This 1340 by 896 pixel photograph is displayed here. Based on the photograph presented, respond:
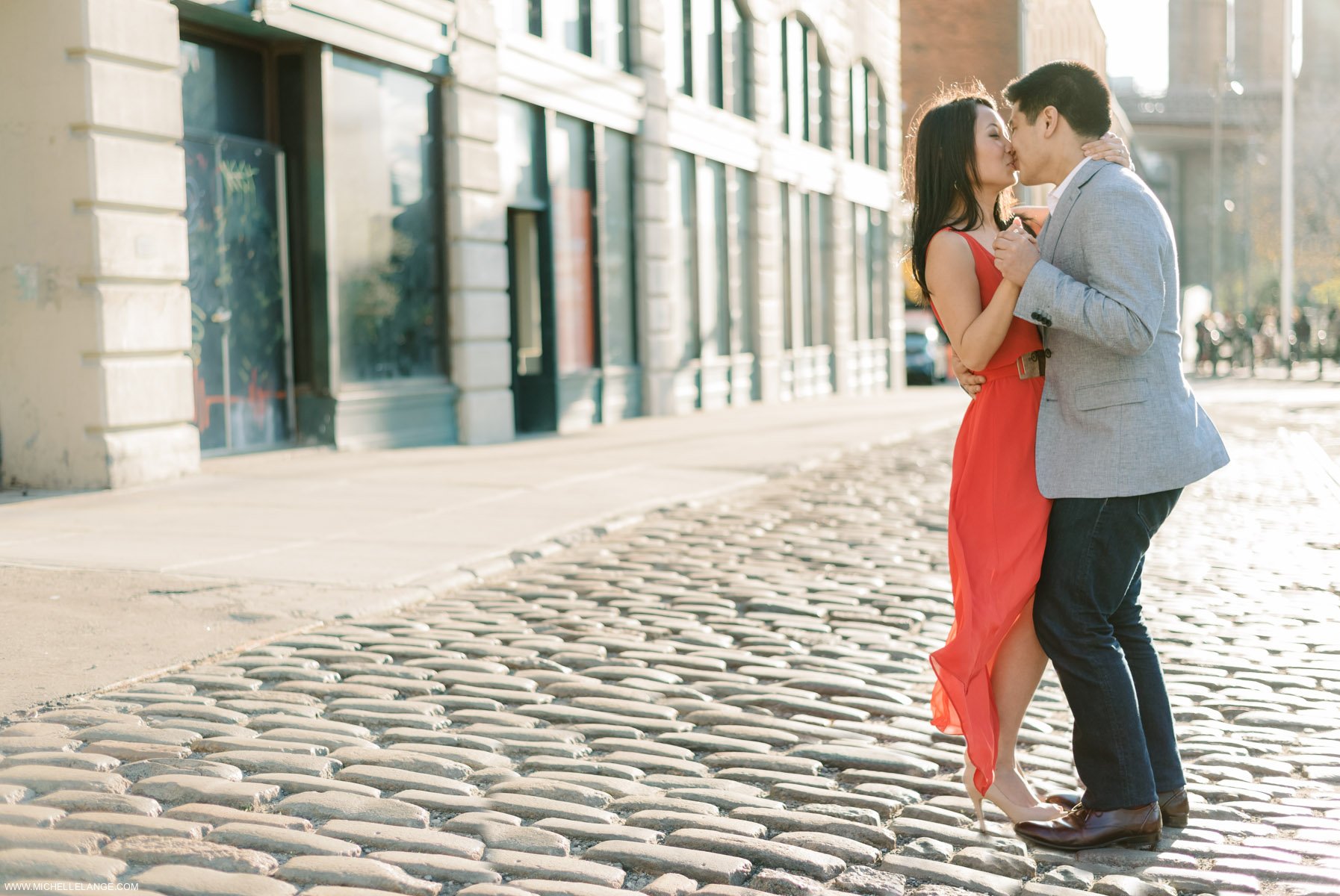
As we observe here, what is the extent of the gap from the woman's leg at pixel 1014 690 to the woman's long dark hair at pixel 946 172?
0.94 m

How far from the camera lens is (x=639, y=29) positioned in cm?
1975

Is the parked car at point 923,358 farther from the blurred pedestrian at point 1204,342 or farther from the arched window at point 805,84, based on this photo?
the arched window at point 805,84

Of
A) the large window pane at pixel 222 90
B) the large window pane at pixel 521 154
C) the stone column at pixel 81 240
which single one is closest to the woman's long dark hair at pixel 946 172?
the stone column at pixel 81 240

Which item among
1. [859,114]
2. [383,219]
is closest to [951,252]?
[383,219]

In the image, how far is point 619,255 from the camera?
1955 cm

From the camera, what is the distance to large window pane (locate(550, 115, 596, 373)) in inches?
699

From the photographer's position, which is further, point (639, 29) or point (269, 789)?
point (639, 29)

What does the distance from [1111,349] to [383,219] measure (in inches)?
451

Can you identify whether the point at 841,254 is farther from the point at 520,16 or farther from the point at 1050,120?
the point at 1050,120

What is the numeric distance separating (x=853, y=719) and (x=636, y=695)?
2.52ft

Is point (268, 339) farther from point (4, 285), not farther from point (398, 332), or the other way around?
point (4, 285)

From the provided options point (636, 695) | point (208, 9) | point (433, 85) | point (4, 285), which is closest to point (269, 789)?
point (636, 695)

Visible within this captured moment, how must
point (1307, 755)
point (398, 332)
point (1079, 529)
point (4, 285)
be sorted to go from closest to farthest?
point (1079, 529) → point (1307, 755) → point (4, 285) → point (398, 332)

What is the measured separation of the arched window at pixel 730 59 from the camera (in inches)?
896
